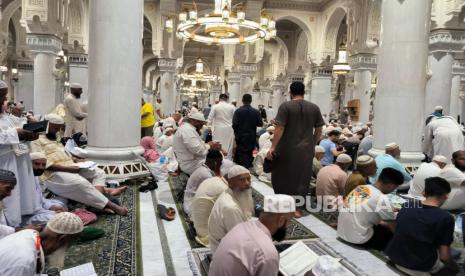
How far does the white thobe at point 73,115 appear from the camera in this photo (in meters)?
5.13

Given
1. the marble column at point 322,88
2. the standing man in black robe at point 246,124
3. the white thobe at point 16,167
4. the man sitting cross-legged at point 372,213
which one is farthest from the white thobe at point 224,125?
the marble column at point 322,88

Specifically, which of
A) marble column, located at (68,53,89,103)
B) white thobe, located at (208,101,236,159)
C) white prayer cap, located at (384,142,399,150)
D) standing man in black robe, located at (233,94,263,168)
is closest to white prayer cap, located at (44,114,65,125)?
standing man in black robe, located at (233,94,263,168)

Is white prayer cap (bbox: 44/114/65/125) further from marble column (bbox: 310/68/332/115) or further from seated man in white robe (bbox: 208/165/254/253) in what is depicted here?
marble column (bbox: 310/68/332/115)

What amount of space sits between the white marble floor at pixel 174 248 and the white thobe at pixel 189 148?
1.80 feet

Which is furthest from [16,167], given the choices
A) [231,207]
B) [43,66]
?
[43,66]

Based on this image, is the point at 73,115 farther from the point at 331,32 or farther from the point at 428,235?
the point at 331,32

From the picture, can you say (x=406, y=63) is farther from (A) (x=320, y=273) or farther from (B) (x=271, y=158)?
(A) (x=320, y=273)

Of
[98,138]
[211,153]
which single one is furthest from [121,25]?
[211,153]

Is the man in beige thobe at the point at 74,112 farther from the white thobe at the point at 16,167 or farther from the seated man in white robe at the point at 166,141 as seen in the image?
the white thobe at the point at 16,167

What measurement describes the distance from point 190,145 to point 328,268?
2.49m

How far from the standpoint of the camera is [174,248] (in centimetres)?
269

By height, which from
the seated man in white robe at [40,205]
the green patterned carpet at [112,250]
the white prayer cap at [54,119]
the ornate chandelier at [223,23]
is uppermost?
the ornate chandelier at [223,23]

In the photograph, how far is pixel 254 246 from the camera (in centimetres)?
140

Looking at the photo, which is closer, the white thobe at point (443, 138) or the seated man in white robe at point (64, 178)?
the seated man in white robe at point (64, 178)
